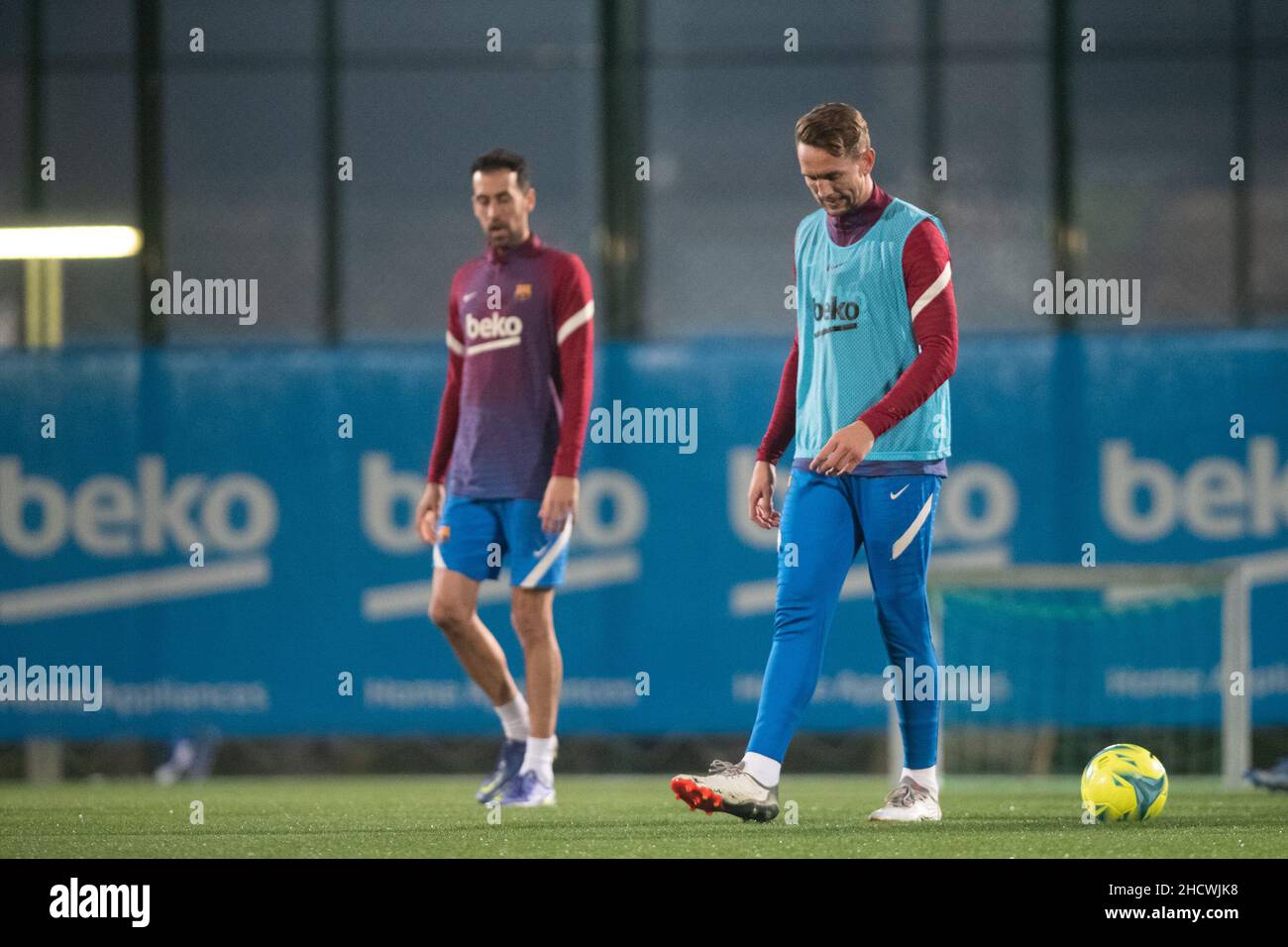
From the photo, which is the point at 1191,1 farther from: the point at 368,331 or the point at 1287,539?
the point at 368,331

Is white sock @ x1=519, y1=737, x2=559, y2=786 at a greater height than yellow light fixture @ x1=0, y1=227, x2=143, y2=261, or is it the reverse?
yellow light fixture @ x1=0, y1=227, x2=143, y2=261

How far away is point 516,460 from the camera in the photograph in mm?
7000

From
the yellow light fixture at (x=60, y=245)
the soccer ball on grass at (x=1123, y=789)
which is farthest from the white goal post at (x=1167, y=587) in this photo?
the yellow light fixture at (x=60, y=245)

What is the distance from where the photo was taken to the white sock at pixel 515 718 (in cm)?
712

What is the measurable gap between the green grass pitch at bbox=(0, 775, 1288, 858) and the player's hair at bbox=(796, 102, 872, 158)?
2.00 meters

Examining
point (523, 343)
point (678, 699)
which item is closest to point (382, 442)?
point (678, 699)

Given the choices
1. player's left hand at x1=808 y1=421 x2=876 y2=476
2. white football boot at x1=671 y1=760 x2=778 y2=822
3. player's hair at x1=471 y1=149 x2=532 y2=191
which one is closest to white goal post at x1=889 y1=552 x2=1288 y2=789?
player's hair at x1=471 y1=149 x2=532 y2=191

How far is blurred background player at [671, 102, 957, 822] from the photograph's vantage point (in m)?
5.61

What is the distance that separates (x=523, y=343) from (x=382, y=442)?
4063mm

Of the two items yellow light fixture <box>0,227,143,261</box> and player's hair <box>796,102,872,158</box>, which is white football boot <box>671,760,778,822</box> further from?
yellow light fixture <box>0,227,143,261</box>

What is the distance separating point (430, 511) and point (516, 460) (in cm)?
49

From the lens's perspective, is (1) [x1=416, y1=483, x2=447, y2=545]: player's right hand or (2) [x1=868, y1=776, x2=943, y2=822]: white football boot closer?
(2) [x1=868, y1=776, x2=943, y2=822]: white football boot

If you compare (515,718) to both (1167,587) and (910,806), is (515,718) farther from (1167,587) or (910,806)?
(1167,587)

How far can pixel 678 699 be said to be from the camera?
10.9 metres
